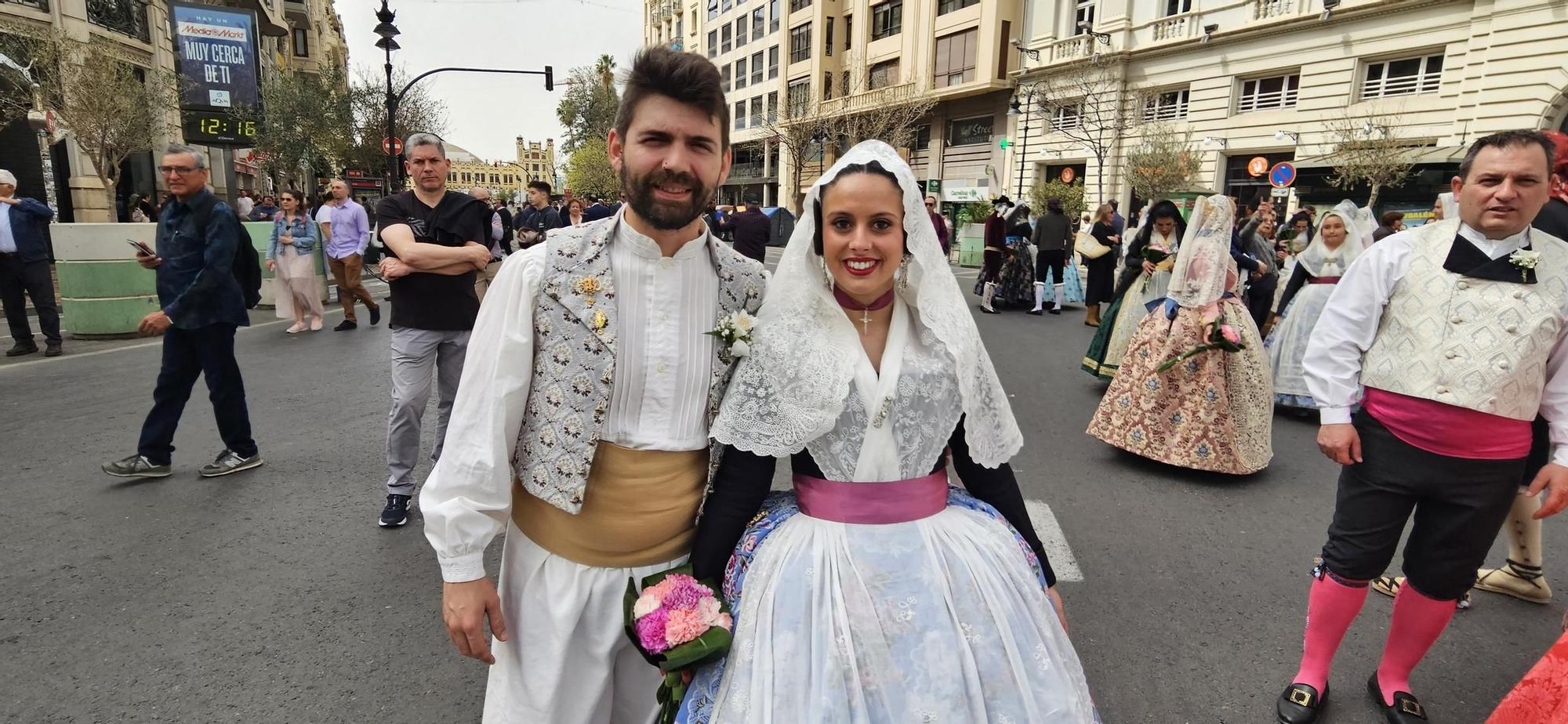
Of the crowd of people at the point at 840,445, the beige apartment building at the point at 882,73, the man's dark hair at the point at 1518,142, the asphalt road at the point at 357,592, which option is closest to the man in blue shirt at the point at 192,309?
the asphalt road at the point at 357,592

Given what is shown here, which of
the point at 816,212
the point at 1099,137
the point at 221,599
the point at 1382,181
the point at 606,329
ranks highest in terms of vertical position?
the point at 1099,137

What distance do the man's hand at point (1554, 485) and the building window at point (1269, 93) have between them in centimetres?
2633

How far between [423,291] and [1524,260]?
4535mm

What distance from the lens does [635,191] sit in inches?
68.7

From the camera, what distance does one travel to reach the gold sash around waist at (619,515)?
1762 millimetres

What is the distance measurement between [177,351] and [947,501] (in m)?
4.94

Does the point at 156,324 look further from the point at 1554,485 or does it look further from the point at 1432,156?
the point at 1432,156

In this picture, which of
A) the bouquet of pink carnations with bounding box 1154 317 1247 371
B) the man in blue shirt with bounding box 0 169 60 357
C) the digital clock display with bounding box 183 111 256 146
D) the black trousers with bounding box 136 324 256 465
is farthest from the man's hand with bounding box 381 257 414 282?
the digital clock display with bounding box 183 111 256 146

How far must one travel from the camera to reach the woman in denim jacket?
9695mm

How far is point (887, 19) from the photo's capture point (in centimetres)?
3994

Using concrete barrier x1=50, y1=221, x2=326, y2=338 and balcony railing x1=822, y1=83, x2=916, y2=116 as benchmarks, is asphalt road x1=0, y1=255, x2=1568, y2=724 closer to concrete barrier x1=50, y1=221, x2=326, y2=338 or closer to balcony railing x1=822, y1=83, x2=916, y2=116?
concrete barrier x1=50, y1=221, x2=326, y2=338

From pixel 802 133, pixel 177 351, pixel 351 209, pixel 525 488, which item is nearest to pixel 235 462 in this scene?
pixel 177 351

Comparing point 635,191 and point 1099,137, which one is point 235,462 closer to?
point 635,191

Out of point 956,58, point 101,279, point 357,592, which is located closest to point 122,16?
point 101,279
